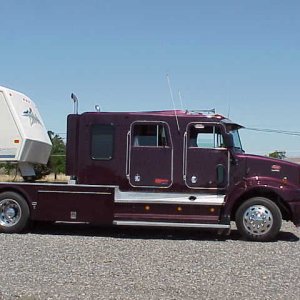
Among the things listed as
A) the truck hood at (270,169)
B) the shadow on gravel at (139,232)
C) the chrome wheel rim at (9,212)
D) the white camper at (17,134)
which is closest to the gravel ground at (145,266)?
the shadow on gravel at (139,232)

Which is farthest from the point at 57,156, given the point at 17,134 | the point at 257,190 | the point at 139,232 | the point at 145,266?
the point at 145,266

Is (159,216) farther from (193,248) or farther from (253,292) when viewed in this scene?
(253,292)

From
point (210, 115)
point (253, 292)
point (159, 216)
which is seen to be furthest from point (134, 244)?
point (253, 292)

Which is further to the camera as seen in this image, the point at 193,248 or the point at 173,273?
the point at 193,248

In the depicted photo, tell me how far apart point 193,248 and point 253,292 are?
355cm

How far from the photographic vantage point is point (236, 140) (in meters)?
12.3

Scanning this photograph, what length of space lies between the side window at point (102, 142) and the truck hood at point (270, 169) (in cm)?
276

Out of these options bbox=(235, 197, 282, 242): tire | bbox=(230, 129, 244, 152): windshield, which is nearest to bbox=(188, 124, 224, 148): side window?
bbox=(230, 129, 244, 152): windshield

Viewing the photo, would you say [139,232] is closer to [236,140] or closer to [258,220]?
[258,220]

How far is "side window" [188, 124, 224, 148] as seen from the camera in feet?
38.7

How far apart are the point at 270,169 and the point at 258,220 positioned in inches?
43.4

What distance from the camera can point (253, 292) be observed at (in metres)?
7.01

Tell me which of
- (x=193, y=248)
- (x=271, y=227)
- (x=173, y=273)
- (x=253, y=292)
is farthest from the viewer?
(x=271, y=227)

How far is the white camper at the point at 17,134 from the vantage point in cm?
1234
